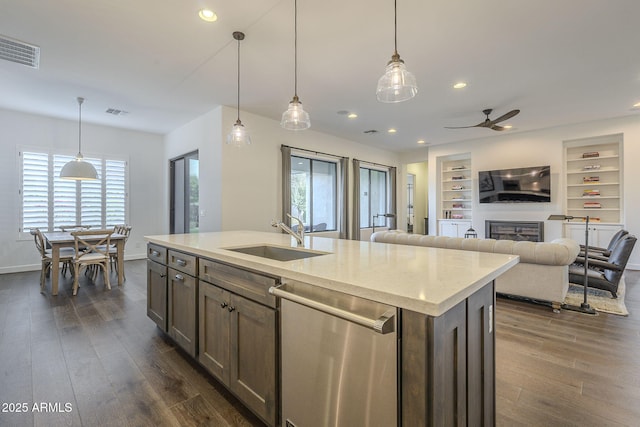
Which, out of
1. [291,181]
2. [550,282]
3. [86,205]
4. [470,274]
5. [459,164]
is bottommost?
[550,282]

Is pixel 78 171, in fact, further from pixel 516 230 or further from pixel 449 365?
pixel 516 230

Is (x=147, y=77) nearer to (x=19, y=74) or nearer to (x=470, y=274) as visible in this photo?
(x=19, y=74)

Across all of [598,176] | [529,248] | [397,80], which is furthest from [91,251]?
[598,176]

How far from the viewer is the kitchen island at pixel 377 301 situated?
98 cm

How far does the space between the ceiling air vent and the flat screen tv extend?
852cm

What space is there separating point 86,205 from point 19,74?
10.1 ft

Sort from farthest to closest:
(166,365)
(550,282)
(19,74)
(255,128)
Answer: (255,128), (19,74), (550,282), (166,365)

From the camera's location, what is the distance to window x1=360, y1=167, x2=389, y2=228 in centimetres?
839

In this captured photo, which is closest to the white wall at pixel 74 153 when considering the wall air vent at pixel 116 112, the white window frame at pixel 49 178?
the white window frame at pixel 49 178

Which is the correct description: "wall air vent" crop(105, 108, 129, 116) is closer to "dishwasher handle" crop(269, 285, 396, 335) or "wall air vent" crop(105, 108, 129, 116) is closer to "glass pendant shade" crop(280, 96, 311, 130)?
"glass pendant shade" crop(280, 96, 311, 130)

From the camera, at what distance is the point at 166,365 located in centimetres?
234

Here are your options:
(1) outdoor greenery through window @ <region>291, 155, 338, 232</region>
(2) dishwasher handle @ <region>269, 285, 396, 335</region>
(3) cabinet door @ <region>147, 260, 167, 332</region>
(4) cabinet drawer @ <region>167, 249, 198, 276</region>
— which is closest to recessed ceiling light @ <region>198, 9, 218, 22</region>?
(4) cabinet drawer @ <region>167, 249, 198, 276</region>

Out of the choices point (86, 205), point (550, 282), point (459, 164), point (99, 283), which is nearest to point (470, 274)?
point (550, 282)

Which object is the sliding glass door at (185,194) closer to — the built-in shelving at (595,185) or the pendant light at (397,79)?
the pendant light at (397,79)
